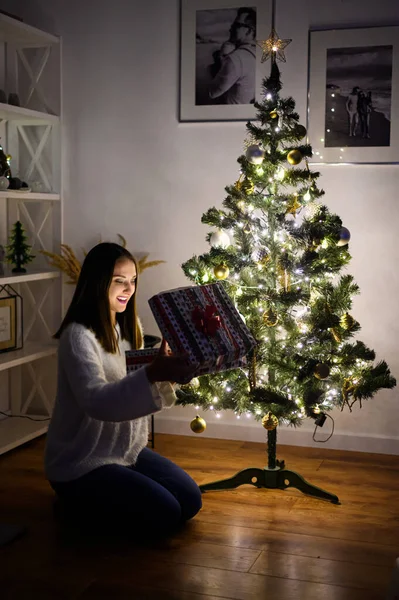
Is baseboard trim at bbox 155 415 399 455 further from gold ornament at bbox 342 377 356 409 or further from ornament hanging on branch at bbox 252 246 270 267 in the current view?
ornament hanging on branch at bbox 252 246 270 267

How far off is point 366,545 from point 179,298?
106cm

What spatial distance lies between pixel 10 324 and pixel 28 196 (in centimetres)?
64

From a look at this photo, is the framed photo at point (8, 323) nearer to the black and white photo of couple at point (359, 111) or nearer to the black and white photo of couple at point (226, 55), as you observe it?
the black and white photo of couple at point (226, 55)

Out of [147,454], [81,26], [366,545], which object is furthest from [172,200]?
[366,545]

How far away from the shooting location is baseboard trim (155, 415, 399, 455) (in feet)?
12.6

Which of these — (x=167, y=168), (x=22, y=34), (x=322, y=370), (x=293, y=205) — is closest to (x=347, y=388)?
(x=322, y=370)

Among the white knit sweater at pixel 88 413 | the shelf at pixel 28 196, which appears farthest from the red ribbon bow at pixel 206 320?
the shelf at pixel 28 196

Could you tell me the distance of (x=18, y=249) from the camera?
12.9ft

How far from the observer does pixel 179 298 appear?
2.62 m

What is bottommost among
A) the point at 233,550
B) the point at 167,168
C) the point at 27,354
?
the point at 233,550

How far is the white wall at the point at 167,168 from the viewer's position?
378 centimetres

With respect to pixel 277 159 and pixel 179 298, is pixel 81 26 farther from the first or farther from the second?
pixel 179 298

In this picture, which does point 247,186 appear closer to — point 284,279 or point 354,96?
point 284,279

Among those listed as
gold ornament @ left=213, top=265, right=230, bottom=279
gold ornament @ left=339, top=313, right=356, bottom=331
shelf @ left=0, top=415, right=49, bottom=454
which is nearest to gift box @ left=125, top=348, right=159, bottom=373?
gold ornament @ left=213, top=265, right=230, bottom=279
